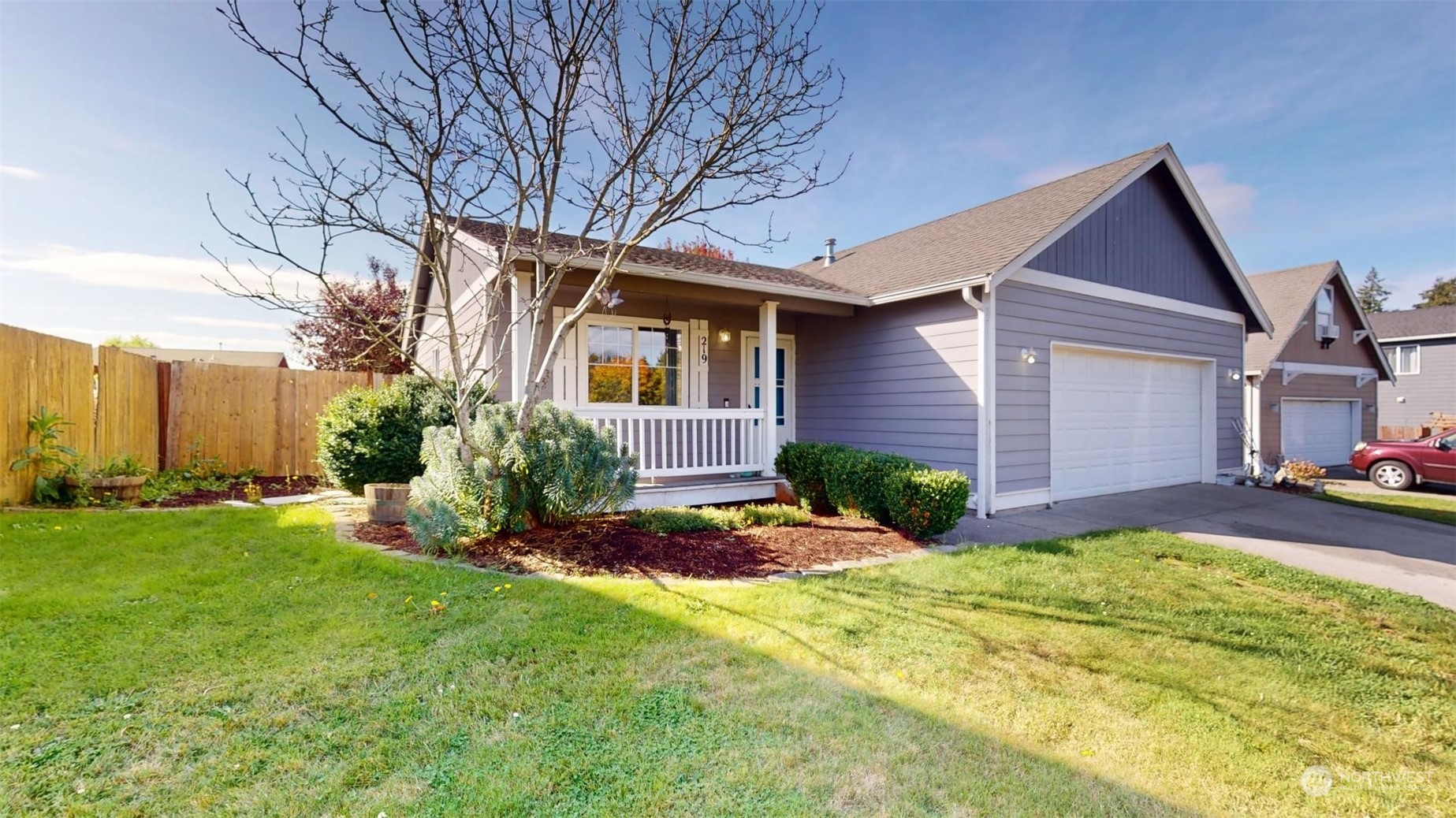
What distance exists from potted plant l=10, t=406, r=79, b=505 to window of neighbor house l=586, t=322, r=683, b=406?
5843mm

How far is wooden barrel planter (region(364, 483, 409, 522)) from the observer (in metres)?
6.36

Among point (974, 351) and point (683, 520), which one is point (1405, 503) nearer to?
point (974, 351)

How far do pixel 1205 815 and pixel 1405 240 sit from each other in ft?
79.1

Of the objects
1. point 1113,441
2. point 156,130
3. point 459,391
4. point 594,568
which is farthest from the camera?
point 1113,441

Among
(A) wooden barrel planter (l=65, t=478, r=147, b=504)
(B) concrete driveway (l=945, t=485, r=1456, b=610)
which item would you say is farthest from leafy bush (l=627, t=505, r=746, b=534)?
(A) wooden barrel planter (l=65, t=478, r=147, b=504)

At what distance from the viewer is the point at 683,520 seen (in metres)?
6.16

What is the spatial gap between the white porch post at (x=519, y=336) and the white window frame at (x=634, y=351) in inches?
47.6

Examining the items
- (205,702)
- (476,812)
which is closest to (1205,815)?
(476,812)

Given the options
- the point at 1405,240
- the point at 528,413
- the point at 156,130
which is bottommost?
the point at 528,413

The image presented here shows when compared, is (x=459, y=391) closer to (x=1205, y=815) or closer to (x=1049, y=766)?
(x=1049, y=766)

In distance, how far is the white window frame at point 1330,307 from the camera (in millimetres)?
14266

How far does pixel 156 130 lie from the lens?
6.34m

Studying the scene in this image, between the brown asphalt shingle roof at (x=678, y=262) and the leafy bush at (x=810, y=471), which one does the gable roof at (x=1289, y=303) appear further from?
the leafy bush at (x=810, y=471)

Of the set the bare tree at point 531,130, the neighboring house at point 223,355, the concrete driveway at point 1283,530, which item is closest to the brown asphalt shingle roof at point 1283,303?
the concrete driveway at point 1283,530
